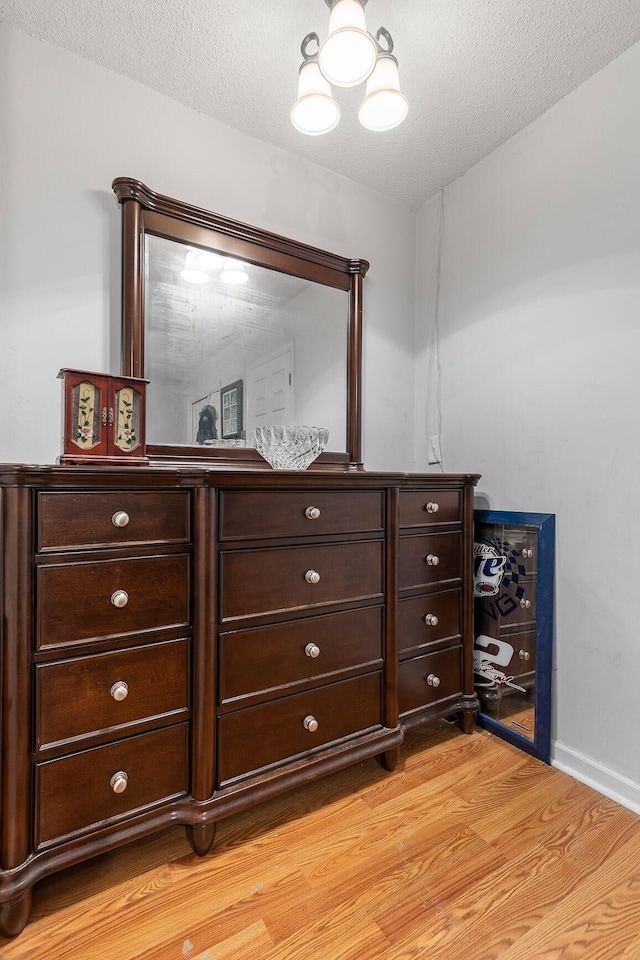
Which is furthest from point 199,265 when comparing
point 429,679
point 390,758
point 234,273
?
point 390,758

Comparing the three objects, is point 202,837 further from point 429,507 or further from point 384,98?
point 384,98

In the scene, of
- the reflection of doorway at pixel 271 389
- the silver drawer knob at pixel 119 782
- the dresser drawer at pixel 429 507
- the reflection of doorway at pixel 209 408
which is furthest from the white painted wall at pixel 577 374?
the silver drawer knob at pixel 119 782

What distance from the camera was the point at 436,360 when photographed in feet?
7.27

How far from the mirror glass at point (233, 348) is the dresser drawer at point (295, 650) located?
2.36 feet

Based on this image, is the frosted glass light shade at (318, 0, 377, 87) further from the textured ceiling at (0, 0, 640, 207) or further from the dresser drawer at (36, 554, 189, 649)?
the dresser drawer at (36, 554, 189, 649)

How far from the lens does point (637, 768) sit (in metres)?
1.45

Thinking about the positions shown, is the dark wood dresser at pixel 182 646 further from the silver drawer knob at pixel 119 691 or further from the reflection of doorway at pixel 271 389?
the reflection of doorway at pixel 271 389

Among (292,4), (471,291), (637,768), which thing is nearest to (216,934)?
(637,768)

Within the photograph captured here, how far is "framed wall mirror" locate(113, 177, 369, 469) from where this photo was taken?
1.59m

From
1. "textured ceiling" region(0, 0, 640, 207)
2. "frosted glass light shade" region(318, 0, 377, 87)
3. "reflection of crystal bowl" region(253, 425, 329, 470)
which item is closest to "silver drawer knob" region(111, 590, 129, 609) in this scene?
"reflection of crystal bowl" region(253, 425, 329, 470)

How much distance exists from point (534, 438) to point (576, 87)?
1233 millimetres

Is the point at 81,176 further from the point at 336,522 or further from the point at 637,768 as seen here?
the point at 637,768

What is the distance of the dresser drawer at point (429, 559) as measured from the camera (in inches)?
66.0

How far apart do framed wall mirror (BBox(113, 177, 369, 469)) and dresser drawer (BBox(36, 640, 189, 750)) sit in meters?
0.68
